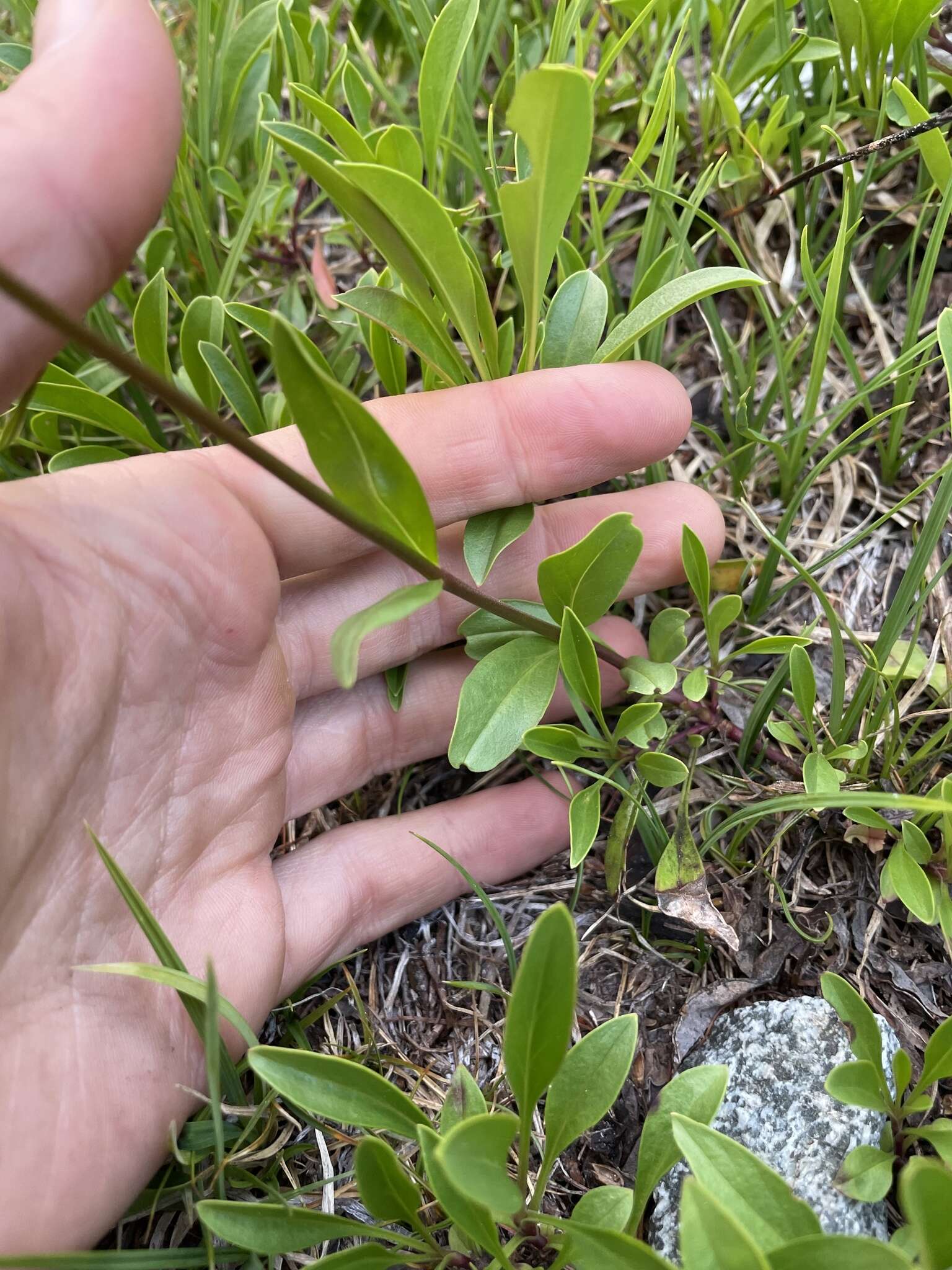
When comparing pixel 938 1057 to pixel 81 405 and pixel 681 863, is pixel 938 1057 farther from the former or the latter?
pixel 81 405

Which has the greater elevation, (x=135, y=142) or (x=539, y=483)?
(x=135, y=142)

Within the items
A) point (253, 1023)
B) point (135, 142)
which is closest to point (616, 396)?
point (135, 142)

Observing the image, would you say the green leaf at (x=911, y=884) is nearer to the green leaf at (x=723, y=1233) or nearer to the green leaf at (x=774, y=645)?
the green leaf at (x=774, y=645)

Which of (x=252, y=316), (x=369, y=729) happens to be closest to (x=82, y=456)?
(x=252, y=316)

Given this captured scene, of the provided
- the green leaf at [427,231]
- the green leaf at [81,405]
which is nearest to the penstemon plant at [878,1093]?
the green leaf at [427,231]

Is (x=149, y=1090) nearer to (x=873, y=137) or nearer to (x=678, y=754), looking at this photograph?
(x=678, y=754)

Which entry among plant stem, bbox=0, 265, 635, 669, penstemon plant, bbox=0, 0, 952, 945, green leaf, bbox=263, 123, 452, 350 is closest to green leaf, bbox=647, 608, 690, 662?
penstemon plant, bbox=0, 0, 952, 945

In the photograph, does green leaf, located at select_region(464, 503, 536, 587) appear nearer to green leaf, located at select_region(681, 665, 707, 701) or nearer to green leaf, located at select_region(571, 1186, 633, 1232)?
green leaf, located at select_region(681, 665, 707, 701)
